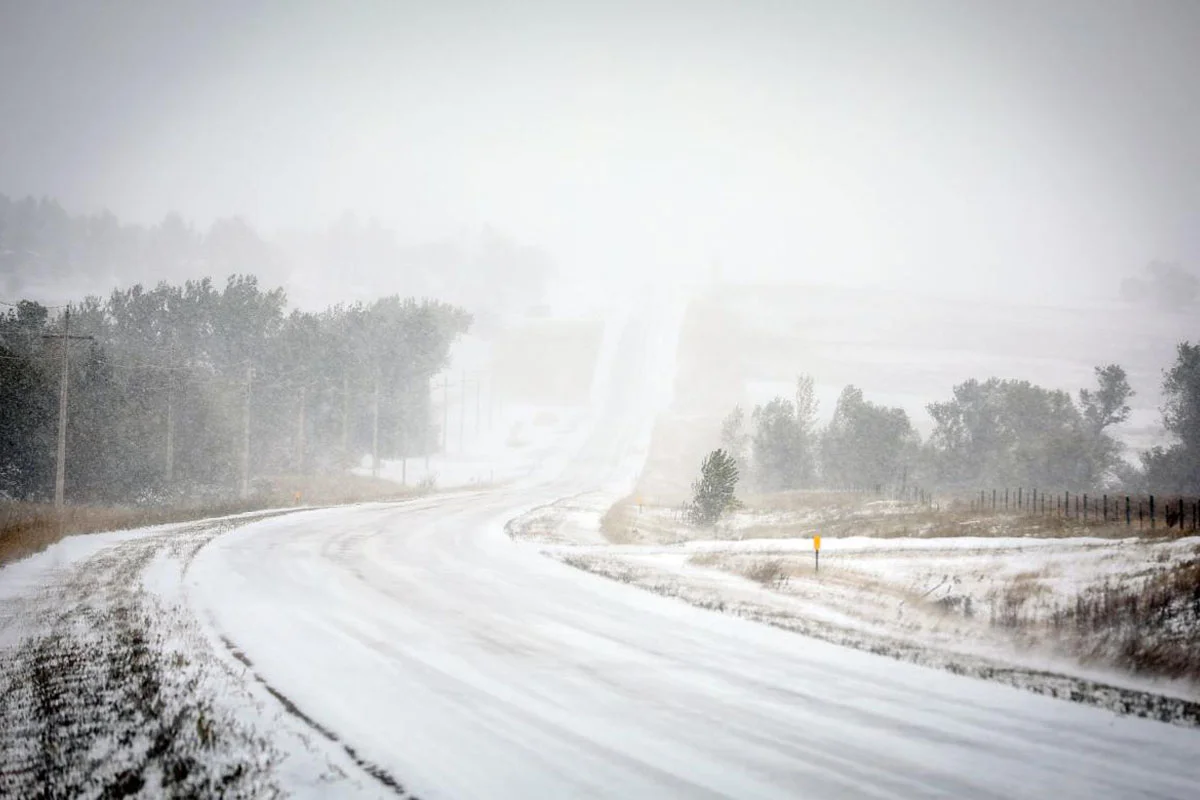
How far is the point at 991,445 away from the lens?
198 ft

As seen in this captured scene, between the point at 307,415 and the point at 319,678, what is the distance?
5807 cm

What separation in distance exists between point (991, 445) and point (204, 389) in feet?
223

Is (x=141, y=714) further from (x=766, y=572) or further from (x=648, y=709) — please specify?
(x=766, y=572)

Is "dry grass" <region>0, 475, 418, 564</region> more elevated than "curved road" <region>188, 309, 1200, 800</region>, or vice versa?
"curved road" <region>188, 309, 1200, 800</region>

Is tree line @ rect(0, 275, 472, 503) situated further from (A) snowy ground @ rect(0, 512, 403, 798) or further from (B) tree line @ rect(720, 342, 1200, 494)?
(B) tree line @ rect(720, 342, 1200, 494)

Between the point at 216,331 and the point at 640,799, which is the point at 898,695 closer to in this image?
the point at 640,799

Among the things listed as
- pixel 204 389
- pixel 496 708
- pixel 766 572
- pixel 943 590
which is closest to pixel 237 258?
pixel 204 389

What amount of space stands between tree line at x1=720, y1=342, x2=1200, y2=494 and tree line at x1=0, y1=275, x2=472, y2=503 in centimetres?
3853

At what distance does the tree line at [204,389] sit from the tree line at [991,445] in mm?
38531

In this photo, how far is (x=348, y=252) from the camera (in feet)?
615

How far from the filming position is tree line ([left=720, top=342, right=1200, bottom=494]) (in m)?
54.6

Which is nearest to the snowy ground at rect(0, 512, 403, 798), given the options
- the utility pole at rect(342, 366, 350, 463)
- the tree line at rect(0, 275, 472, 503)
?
the tree line at rect(0, 275, 472, 503)

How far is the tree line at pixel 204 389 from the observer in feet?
128

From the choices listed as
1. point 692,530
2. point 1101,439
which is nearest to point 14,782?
point 692,530
